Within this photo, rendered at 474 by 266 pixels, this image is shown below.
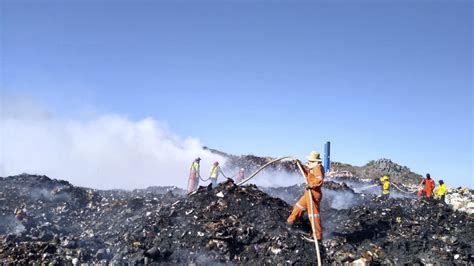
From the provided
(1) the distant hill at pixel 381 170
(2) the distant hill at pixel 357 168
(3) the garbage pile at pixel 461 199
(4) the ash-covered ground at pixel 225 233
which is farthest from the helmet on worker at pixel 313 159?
(1) the distant hill at pixel 381 170

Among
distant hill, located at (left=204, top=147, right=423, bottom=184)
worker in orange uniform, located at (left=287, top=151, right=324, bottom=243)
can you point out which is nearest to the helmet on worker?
worker in orange uniform, located at (left=287, top=151, right=324, bottom=243)

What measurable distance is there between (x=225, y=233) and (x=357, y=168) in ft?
85.4

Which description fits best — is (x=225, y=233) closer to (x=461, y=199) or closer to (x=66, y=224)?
(x=66, y=224)

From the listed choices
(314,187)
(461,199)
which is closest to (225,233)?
(314,187)

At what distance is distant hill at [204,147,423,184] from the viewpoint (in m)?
29.4

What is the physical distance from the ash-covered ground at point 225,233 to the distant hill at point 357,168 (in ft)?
57.9

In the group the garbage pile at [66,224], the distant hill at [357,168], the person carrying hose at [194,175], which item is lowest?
the garbage pile at [66,224]

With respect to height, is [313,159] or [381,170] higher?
[381,170]

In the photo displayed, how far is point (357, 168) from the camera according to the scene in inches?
1265

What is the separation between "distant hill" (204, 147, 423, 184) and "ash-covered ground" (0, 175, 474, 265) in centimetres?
1766

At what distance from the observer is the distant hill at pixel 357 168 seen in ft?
96.3

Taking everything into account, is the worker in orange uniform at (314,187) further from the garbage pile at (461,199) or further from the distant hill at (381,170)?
the distant hill at (381,170)

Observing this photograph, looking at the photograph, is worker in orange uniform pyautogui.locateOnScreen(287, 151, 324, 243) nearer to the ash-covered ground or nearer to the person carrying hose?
the ash-covered ground

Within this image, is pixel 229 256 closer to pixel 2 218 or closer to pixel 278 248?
pixel 278 248
